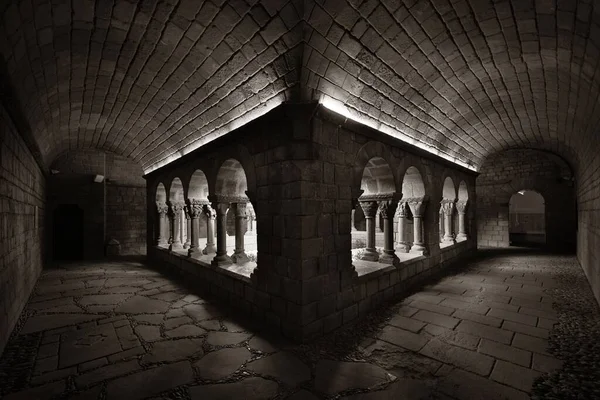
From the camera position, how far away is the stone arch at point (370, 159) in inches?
151

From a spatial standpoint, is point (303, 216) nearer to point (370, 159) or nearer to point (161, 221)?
point (370, 159)

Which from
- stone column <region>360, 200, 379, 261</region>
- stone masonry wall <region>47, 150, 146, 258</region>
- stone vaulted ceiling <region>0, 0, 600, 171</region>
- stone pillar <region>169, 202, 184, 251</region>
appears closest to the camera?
stone vaulted ceiling <region>0, 0, 600, 171</region>

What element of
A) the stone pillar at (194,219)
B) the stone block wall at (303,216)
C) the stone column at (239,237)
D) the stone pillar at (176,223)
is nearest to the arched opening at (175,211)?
the stone pillar at (176,223)

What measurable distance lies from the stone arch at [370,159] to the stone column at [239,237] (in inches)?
92.4

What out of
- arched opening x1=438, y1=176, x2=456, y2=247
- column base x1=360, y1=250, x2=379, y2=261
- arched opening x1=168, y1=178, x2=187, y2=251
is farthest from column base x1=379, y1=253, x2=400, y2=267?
arched opening x1=168, y1=178, x2=187, y2=251

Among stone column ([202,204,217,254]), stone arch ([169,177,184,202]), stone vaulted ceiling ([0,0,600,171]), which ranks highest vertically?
stone vaulted ceiling ([0,0,600,171])

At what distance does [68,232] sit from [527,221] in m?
21.7

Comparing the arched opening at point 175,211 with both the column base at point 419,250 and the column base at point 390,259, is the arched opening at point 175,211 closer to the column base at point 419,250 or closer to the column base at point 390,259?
the column base at point 390,259

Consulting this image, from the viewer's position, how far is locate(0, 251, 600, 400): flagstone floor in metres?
2.21

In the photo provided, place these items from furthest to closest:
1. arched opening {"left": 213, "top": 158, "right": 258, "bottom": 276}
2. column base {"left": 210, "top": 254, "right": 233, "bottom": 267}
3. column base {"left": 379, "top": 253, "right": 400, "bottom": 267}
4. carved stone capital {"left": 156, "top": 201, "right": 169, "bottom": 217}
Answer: carved stone capital {"left": 156, "top": 201, "right": 169, "bottom": 217} → arched opening {"left": 213, "top": 158, "right": 258, "bottom": 276} → column base {"left": 210, "top": 254, "right": 233, "bottom": 267} → column base {"left": 379, "top": 253, "right": 400, "bottom": 267}

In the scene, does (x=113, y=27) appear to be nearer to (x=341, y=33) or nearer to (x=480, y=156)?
(x=341, y=33)

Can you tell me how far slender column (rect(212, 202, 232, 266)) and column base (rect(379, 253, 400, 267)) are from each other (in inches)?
105

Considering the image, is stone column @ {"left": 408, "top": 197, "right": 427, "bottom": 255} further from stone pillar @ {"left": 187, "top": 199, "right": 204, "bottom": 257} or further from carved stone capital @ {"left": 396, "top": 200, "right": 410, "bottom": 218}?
stone pillar @ {"left": 187, "top": 199, "right": 204, "bottom": 257}

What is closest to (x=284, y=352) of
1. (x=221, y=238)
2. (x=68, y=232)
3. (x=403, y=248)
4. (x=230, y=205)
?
(x=221, y=238)
